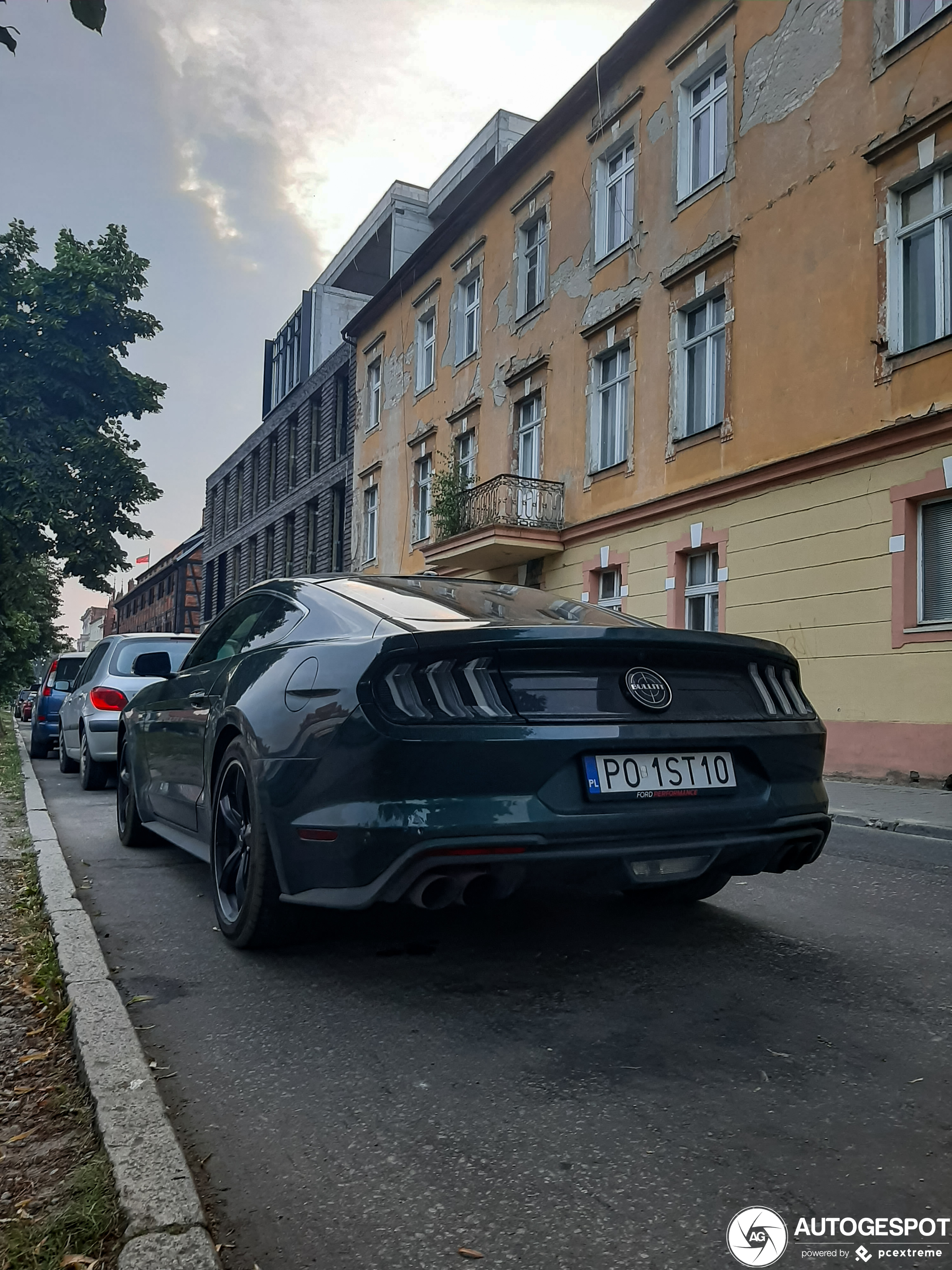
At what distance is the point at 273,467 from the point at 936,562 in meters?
31.1

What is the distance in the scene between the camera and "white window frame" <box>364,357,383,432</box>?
28.0 meters

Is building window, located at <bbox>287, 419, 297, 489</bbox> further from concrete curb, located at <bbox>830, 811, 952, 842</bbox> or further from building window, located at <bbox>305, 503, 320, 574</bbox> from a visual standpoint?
concrete curb, located at <bbox>830, 811, 952, 842</bbox>

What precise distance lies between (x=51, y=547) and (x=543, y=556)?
1387 centimetres

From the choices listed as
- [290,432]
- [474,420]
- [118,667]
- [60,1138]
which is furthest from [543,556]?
[290,432]

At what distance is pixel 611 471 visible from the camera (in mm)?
17031

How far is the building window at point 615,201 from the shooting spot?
56.5 ft

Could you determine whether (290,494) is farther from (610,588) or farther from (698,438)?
(698,438)

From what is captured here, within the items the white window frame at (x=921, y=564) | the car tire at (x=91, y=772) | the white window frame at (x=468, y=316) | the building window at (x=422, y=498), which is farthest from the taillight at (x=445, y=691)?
the building window at (x=422, y=498)

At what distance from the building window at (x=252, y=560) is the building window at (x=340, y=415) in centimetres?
960

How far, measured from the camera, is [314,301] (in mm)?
35750

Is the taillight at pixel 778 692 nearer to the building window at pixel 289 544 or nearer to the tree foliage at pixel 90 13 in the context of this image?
the tree foliage at pixel 90 13

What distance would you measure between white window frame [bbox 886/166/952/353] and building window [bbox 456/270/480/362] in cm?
1166

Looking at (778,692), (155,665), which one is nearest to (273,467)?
(155,665)

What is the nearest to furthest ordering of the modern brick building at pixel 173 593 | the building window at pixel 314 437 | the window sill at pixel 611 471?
the window sill at pixel 611 471 < the building window at pixel 314 437 < the modern brick building at pixel 173 593
